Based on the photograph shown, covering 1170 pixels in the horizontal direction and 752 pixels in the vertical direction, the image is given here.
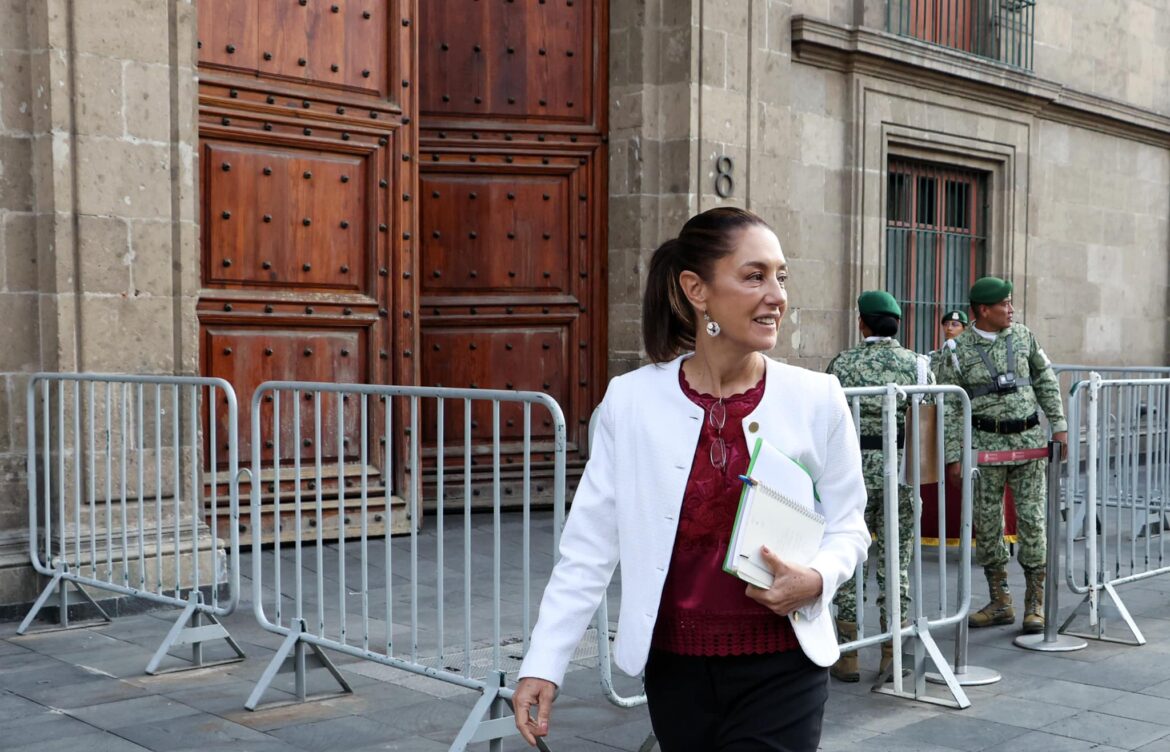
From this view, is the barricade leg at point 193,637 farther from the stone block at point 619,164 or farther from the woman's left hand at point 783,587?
the stone block at point 619,164

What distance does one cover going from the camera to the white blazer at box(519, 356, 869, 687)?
A: 8.39ft

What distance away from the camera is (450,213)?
9.95 metres

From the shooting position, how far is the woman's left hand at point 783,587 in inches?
96.5

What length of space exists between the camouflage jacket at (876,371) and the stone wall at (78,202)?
3.57m

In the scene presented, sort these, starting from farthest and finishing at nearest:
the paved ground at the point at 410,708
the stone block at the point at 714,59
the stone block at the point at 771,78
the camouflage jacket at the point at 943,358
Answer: the stone block at the point at 771,78 → the stone block at the point at 714,59 → the camouflage jacket at the point at 943,358 → the paved ground at the point at 410,708

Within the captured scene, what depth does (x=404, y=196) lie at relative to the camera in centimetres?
913

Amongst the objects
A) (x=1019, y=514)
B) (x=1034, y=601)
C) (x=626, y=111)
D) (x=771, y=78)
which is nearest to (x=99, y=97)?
(x=626, y=111)

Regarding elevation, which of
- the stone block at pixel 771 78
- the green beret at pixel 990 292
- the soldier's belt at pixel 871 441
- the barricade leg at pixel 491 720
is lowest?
the barricade leg at pixel 491 720

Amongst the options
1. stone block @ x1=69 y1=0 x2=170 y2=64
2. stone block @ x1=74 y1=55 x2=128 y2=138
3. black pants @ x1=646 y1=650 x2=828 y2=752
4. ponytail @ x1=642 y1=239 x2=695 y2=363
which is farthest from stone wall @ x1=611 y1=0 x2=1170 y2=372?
black pants @ x1=646 y1=650 x2=828 y2=752

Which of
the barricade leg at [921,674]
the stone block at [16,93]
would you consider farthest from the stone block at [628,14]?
the barricade leg at [921,674]

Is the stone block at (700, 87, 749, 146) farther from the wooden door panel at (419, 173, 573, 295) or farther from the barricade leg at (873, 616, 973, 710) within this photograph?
the barricade leg at (873, 616, 973, 710)

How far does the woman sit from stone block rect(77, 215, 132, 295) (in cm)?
504

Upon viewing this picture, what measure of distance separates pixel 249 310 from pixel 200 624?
262 centimetres

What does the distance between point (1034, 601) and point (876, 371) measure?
5.44 ft
